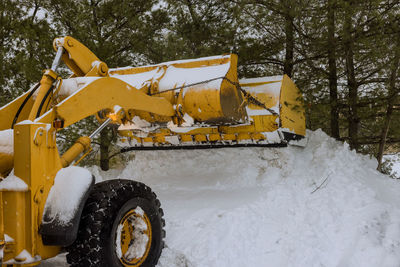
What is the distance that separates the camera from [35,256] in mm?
2318

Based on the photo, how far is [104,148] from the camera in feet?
24.6

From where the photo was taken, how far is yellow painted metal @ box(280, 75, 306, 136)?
531 centimetres

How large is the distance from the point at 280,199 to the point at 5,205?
11.1ft

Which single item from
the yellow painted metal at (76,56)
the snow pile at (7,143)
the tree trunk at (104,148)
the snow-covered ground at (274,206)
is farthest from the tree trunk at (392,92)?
the tree trunk at (104,148)

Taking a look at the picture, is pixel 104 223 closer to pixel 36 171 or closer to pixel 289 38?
pixel 36 171

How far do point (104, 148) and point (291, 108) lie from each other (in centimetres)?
412

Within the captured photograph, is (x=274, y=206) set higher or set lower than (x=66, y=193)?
lower

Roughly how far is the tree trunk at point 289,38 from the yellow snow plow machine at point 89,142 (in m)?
1.65

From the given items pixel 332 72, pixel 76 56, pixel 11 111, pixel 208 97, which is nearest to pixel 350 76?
pixel 332 72

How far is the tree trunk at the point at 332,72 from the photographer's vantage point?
5.75 metres

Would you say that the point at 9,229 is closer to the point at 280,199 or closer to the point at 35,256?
the point at 35,256

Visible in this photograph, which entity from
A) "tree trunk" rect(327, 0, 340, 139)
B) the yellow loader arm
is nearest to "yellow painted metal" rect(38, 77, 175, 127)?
the yellow loader arm

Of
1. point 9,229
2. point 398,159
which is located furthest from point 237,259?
point 398,159

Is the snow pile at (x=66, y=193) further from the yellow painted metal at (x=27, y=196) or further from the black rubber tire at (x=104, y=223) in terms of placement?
the black rubber tire at (x=104, y=223)
